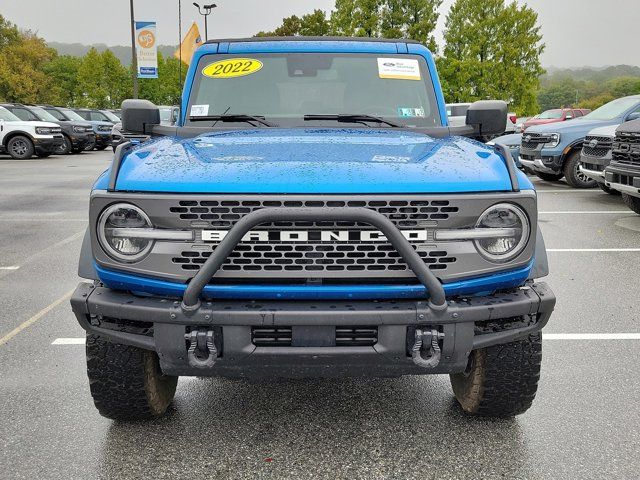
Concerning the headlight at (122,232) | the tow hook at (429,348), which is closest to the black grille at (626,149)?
the tow hook at (429,348)

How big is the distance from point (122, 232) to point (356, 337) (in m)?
1.00

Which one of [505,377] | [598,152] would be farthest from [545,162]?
[505,377]

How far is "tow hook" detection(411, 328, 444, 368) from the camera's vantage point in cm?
267

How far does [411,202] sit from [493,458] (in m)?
1.22

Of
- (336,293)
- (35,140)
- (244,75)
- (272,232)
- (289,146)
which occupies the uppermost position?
(244,75)

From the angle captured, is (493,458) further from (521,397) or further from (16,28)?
(16,28)

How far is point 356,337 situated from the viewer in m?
2.70

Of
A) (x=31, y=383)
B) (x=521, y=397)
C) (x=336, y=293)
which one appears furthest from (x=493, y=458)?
(x=31, y=383)

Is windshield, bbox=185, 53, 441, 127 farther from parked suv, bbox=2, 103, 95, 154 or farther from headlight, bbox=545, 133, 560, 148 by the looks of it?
parked suv, bbox=2, 103, 95, 154

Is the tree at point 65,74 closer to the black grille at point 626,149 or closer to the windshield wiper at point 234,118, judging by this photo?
the black grille at point 626,149

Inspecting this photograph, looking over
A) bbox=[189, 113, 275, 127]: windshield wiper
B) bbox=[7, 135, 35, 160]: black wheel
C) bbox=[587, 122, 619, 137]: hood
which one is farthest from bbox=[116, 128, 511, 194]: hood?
bbox=[7, 135, 35, 160]: black wheel

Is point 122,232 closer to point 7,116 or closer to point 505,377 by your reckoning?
point 505,377

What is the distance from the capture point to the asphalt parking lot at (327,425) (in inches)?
119

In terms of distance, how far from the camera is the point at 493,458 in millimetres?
3078
